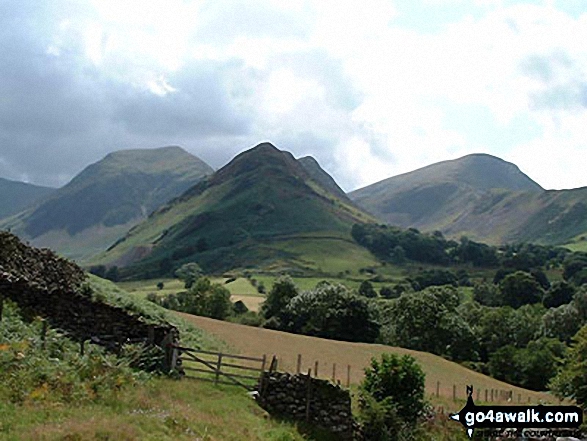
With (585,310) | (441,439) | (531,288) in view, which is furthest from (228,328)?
(531,288)

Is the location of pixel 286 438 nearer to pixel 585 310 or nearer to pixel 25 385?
pixel 25 385

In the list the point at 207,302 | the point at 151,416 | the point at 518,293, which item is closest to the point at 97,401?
the point at 151,416

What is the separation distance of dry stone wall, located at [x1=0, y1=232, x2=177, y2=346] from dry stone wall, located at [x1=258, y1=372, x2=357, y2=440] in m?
5.73

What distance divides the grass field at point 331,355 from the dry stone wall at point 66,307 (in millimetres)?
19208

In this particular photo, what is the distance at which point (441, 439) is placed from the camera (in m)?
38.2

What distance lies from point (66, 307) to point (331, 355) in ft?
122

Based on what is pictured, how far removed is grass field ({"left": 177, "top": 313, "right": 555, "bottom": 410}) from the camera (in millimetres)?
54656

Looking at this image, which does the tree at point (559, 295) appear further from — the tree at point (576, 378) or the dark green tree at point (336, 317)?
the tree at point (576, 378)

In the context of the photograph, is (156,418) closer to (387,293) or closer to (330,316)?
(330,316)

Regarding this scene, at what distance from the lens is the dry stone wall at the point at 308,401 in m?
32.2

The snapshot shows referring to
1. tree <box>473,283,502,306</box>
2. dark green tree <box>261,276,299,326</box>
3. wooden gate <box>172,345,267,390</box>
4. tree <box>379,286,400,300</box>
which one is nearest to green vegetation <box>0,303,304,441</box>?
wooden gate <box>172,345,267,390</box>

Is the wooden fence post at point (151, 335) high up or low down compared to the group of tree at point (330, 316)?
down

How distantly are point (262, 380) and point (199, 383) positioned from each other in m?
3.13

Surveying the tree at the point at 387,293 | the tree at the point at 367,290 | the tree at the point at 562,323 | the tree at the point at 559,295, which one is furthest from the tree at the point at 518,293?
the tree at the point at 562,323
